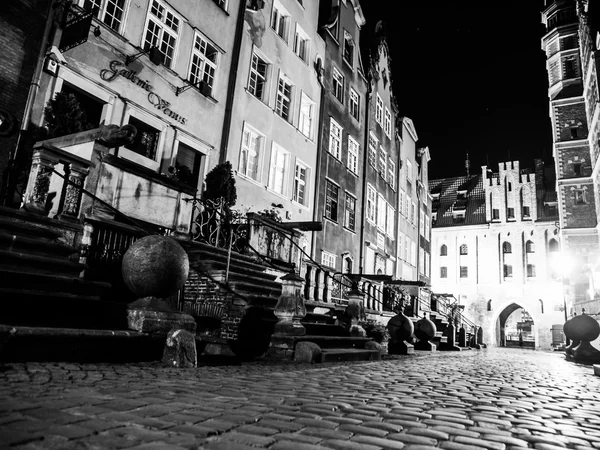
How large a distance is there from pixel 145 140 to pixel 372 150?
17.8 metres

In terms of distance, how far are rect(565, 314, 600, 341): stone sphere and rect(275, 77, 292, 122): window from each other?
44.9 ft

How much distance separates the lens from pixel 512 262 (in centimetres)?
4797

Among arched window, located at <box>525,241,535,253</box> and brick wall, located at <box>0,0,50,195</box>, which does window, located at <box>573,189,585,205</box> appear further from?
brick wall, located at <box>0,0,50,195</box>

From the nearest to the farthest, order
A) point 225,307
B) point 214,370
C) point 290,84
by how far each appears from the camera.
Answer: point 214,370
point 225,307
point 290,84

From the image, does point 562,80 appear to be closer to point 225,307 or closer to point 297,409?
point 225,307

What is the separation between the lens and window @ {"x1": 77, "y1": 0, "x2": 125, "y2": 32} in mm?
11492

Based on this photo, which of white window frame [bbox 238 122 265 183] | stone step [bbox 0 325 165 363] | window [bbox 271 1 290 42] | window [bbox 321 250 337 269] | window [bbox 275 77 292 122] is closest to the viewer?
stone step [bbox 0 325 165 363]

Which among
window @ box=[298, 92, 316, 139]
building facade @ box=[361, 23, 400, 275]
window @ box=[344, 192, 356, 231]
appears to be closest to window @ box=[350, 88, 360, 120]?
building facade @ box=[361, 23, 400, 275]

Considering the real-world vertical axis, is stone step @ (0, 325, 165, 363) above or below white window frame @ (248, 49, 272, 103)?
below

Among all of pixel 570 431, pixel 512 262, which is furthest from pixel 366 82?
pixel 512 262

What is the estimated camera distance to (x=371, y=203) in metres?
27.1

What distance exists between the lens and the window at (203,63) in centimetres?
1462

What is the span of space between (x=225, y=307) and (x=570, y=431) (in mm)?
6383

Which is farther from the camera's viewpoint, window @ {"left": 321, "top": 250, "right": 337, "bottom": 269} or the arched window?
the arched window
